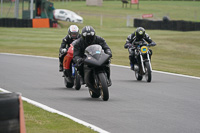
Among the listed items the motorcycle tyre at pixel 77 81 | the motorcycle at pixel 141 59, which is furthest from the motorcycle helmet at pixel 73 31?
the motorcycle at pixel 141 59

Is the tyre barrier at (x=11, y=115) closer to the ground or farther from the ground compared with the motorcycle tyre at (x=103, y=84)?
farther from the ground

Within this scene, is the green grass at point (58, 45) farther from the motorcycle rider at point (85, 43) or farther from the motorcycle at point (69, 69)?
the motorcycle rider at point (85, 43)

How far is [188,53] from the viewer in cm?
2867

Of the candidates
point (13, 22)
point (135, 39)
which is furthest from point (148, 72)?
point (13, 22)

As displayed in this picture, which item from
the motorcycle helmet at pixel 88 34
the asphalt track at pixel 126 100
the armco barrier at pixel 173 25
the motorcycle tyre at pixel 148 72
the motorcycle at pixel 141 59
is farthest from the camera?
the armco barrier at pixel 173 25

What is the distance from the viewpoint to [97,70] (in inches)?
405

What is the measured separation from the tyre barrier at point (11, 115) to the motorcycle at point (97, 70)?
4.57 metres

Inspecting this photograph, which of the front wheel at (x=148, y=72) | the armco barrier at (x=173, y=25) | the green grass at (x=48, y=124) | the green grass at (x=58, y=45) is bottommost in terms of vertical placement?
the green grass at (x=58, y=45)

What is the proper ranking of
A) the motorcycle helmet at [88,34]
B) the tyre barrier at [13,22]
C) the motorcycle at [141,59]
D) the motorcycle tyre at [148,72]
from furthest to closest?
the tyre barrier at [13,22] → the motorcycle at [141,59] → the motorcycle tyre at [148,72] → the motorcycle helmet at [88,34]

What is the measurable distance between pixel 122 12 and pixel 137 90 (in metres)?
62.8

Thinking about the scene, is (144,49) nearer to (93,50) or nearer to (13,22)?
(93,50)

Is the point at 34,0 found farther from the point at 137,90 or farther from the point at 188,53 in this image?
the point at 137,90

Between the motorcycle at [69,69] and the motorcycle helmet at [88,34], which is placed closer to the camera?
the motorcycle helmet at [88,34]

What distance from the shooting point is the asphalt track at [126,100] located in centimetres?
774
